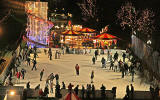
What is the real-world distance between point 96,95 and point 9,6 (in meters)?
17.3

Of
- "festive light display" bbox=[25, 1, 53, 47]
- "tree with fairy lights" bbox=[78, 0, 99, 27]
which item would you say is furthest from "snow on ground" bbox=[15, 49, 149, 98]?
"tree with fairy lights" bbox=[78, 0, 99, 27]

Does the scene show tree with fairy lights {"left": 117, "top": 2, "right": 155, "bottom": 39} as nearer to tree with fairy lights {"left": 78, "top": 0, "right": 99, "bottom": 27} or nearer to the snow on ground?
tree with fairy lights {"left": 78, "top": 0, "right": 99, "bottom": 27}

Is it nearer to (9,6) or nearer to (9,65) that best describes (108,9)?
(9,6)

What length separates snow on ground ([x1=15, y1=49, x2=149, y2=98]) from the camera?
25.9m

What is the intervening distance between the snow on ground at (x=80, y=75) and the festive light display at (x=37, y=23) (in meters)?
6.87

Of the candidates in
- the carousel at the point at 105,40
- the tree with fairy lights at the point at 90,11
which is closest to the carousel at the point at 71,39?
the carousel at the point at 105,40

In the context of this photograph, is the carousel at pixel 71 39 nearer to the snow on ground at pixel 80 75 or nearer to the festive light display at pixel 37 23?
the festive light display at pixel 37 23

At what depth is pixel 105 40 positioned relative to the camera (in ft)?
145

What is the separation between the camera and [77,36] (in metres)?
45.7

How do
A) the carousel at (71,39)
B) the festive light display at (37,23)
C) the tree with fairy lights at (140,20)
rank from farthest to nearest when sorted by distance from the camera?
the tree with fairy lights at (140,20) → the carousel at (71,39) → the festive light display at (37,23)

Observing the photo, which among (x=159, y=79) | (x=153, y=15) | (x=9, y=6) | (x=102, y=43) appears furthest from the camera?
(x=153, y=15)

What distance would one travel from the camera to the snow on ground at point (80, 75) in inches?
1019

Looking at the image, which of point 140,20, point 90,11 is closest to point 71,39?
point 140,20

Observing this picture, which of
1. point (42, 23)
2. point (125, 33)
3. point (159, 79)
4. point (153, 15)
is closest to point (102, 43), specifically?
point (42, 23)
